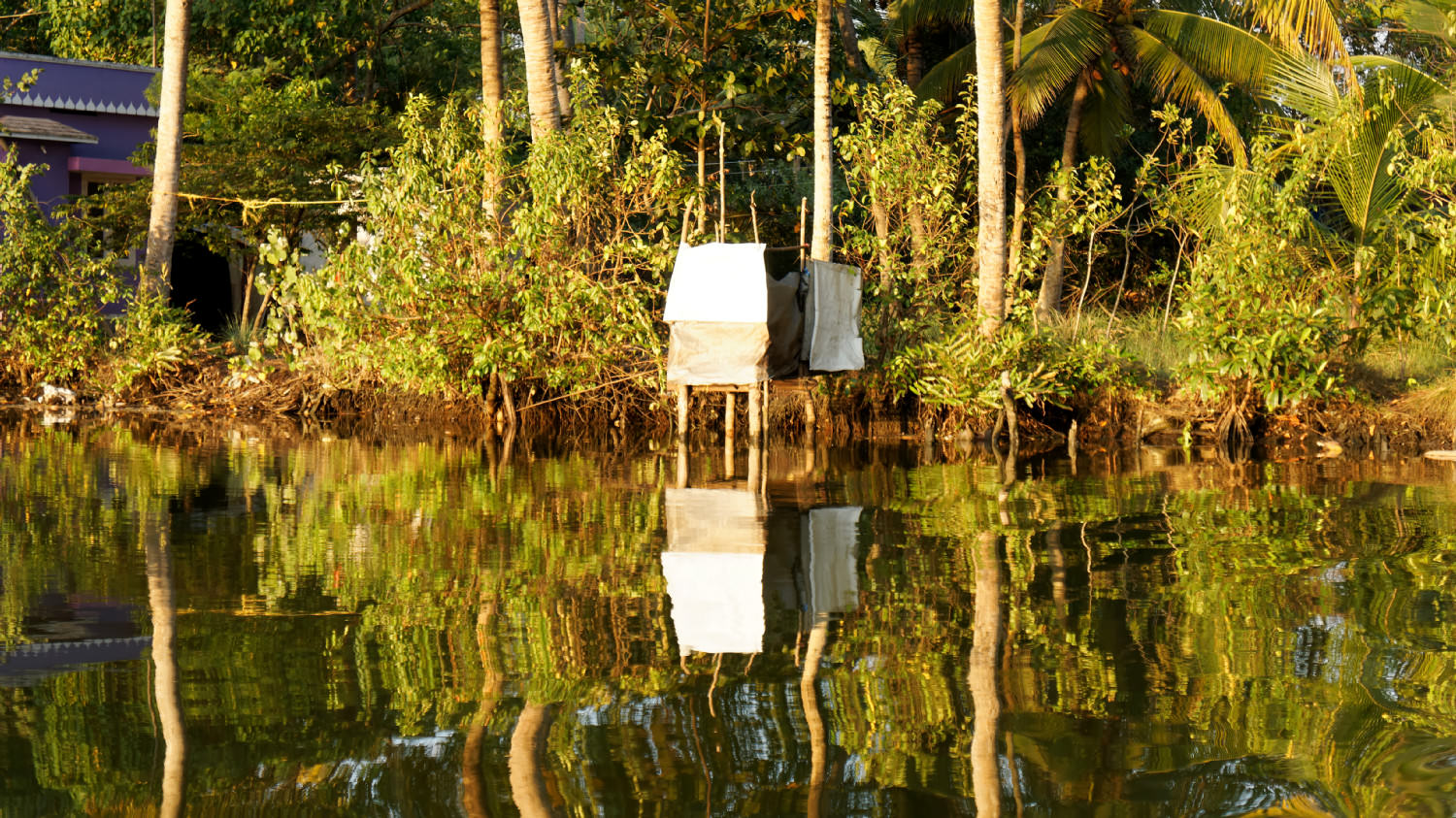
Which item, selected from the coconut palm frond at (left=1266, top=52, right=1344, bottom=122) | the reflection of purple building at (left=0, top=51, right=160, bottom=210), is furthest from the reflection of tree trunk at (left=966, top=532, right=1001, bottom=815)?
the reflection of purple building at (left=0, top=51, right=160, bottom=210)

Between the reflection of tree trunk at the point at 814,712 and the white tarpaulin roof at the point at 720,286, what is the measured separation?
26.7ft

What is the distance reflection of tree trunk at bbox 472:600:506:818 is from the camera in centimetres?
411

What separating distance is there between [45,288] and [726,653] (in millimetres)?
17626

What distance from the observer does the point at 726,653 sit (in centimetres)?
582

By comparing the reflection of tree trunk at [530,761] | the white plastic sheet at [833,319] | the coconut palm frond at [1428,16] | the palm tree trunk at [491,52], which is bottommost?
the reflection of tree trunk at [530,761]

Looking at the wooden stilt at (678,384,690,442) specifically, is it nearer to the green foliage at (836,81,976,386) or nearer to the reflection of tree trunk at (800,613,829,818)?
the green foliage at (836,81,976,386)

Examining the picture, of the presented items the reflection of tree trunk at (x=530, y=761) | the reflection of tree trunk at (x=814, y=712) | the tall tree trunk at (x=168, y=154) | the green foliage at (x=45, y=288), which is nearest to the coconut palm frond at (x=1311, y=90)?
the reflection of tree trunk at (x=814, y=712)

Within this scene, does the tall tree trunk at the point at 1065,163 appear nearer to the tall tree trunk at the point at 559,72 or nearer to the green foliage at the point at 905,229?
the green foliage at the point at 905,229

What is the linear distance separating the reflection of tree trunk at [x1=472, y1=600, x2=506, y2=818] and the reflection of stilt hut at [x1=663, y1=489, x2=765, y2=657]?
2.43ft

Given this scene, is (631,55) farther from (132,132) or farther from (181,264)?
(181,264)

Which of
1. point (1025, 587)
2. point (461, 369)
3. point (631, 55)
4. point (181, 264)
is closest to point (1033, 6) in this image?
point (631, 55)

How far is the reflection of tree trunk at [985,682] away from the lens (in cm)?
423

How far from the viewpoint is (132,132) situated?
2695 cm

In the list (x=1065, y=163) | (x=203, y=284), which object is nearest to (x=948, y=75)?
(x=1065, y=163)
